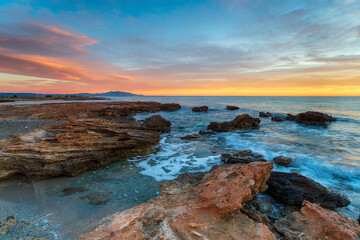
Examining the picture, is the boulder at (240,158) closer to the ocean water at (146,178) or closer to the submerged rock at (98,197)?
the ocean water at (146,178)

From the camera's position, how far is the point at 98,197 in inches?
211

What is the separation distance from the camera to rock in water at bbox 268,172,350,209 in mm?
5227

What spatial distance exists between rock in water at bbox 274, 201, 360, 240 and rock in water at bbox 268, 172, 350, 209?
6.66 ft

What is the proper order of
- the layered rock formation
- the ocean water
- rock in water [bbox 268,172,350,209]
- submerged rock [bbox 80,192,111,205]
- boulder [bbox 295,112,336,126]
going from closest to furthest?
1. the ocean water
2. submerged rock [bbox 80,192,111,205]
3. rock in water [bbox 268,172,350,209]
4. the layered rock formation
5. boulder [bbox 295,112,336,126]

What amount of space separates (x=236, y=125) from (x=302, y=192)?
45.2 feet

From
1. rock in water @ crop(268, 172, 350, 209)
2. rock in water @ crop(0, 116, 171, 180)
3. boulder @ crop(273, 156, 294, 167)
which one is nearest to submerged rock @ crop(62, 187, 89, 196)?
rock in water @ crop(0, 116, 171, 180)

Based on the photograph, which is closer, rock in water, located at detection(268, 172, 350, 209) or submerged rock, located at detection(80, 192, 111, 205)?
submerged rock, located at detection(80, 192, 111, 205)

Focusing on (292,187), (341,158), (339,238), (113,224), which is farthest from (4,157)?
(341,158)

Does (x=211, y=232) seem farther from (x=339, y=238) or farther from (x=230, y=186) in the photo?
(x=339, y=238)

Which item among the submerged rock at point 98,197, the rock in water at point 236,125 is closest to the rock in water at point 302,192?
the submerged rock at point 98,197

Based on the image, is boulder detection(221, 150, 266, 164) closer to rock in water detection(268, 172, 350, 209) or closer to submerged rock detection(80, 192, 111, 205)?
rock in water detection(268, 172, 350, 209)

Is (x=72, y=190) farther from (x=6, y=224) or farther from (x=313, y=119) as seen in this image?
(x=313, y=119)

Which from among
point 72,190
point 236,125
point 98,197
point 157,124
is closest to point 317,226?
point 98,197

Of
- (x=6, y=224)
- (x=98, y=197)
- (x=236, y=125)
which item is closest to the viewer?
(x=6, y=224)
